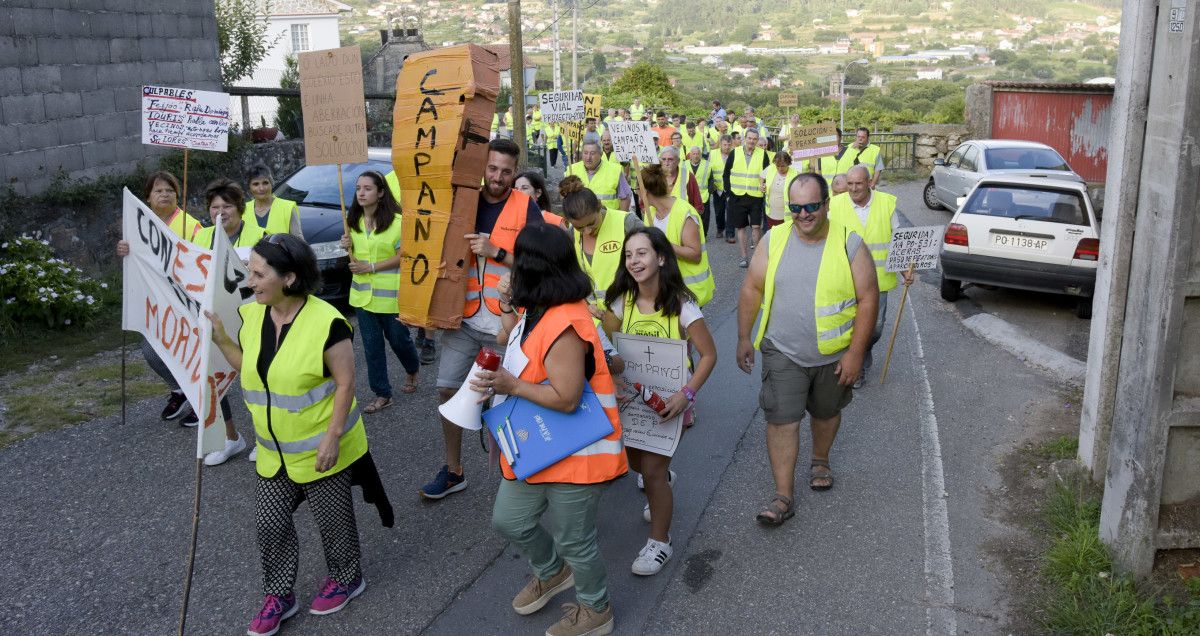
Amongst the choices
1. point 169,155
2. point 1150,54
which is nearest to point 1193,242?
point 1150,54

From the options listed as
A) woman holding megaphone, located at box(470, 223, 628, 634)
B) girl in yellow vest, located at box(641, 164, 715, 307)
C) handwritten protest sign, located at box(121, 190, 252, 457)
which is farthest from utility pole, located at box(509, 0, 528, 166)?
woman holding megaphone, located at box(470, 223, 628, 634)

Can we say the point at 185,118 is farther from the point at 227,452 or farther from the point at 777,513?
the point at 777,513

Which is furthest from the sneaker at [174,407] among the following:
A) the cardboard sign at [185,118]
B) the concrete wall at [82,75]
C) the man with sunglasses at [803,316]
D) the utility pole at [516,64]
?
the utility pole at [516,64]

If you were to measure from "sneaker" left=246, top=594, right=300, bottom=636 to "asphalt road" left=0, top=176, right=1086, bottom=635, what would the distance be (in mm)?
102


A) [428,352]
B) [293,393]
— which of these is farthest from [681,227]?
[428,352]

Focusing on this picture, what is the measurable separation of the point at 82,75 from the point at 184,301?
7692mm

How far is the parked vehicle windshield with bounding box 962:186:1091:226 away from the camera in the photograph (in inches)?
418

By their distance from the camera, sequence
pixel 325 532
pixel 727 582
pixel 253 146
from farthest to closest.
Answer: pixel 253 146 < pixel 727 582 < pixel 325 532

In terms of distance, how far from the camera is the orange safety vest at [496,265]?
501cm

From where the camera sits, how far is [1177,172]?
13.1 feet

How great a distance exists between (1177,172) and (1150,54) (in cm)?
113

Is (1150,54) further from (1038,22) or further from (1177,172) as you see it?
(1038,22)

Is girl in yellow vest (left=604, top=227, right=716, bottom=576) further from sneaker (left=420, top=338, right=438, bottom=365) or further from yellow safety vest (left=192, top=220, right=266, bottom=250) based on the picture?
sneaker (left=420, top=338, right=438, bottom=365)

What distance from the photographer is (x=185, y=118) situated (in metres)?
7.21
